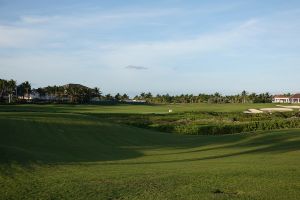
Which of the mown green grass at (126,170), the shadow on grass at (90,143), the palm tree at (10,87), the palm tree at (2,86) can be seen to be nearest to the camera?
the mown green grass at (126,170)

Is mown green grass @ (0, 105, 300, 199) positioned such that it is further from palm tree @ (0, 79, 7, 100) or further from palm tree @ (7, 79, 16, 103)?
palm tree @ (7, 79, 16, 103)

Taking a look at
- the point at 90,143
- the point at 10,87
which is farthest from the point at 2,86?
the point at 90,143

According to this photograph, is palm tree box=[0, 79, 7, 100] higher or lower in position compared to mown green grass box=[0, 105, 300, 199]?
higher

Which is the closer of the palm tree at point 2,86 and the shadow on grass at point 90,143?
the shadow on grass at point 90,143

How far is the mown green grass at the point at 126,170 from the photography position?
1429 centimetres

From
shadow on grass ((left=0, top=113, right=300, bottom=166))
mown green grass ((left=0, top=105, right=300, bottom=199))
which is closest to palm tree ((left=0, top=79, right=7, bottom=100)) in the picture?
shadow on grass ((left=0, top=113, right=300, bottom=166))

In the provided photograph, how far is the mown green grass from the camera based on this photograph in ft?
46.9

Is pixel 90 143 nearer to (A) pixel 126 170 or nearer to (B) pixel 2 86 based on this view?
(A) pixel 126 170

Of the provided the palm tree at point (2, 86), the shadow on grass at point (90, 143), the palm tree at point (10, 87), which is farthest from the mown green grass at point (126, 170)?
the palm tree at point (10, 87)

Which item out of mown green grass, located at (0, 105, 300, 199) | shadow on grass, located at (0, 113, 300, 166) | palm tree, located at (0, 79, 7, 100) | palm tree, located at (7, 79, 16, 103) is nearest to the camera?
mown green grass, located at (0, 105, 300, 199)

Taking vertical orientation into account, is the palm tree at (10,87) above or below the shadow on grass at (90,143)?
above

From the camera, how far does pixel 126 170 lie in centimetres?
1944

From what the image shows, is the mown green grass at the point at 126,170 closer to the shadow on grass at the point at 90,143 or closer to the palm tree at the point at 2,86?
the shadow on grass at the point at 90,143

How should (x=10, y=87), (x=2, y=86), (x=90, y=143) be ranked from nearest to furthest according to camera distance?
(x=90, y=143) < (x=2, y=86) < (x=10, y=87)
